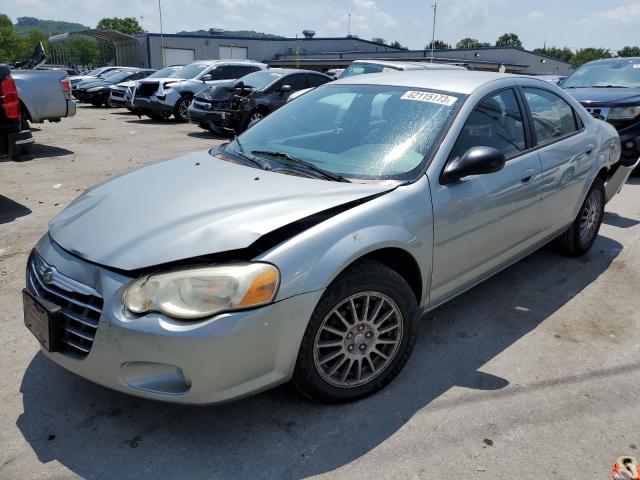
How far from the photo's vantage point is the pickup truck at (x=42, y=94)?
30.2ft

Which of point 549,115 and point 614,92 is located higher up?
point 614,92

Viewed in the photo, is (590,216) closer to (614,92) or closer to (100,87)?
(614,92)

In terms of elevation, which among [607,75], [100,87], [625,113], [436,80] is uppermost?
[607,75]

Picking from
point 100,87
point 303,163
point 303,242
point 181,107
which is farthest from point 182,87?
point 303,242

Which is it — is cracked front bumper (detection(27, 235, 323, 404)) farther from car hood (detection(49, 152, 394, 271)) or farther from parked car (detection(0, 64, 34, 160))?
parked car (detection(0, 64, 34, 160))

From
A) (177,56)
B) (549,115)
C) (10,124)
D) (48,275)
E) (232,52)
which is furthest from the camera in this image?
(232,52)

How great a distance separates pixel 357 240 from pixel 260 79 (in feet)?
35.9

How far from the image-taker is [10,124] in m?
5.48

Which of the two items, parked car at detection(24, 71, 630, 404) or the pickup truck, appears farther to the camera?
the pickup truck

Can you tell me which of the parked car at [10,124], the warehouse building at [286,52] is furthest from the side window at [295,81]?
the warehouse building at [286,52]

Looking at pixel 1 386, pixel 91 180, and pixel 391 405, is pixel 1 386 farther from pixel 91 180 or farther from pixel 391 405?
pixel 91 180

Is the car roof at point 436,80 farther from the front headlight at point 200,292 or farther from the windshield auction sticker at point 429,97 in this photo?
the front headlight at point 200,292

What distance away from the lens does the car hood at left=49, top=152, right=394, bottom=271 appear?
231 centimetres

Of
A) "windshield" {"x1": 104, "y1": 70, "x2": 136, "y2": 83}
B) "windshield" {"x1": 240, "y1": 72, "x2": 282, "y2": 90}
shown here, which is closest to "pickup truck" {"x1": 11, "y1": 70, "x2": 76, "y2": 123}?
"windshield" {"x1": 240, "y1": 72, "x2": 282, "y2": 90}
